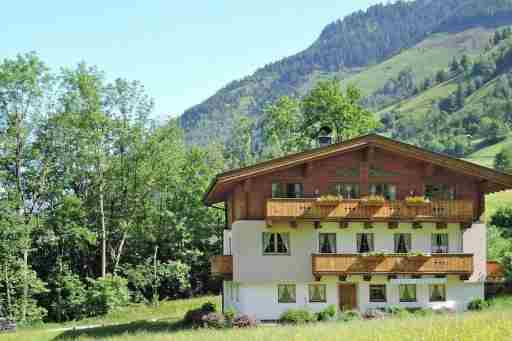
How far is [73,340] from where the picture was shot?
36188 mm

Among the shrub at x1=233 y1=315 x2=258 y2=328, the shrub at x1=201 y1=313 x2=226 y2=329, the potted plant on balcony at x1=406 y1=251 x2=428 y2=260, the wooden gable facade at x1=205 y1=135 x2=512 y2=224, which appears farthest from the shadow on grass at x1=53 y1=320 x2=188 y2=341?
the potted plant on balcony at x1=406 y1=251 x2=428 y2=260

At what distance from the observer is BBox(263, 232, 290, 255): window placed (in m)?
39.5

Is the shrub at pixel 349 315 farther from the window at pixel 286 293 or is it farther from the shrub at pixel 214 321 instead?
the shrub at pixel 214 321

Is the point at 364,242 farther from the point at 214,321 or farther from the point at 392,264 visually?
the point at 214,321

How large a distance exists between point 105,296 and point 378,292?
66.2 feet

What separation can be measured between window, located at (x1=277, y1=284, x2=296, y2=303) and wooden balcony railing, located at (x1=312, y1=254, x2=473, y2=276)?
1844 millimetres

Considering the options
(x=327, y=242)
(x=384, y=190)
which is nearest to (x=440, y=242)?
(x=384, y=190)

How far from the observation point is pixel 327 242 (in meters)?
40.2

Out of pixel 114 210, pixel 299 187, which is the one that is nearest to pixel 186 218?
pixel 114 210

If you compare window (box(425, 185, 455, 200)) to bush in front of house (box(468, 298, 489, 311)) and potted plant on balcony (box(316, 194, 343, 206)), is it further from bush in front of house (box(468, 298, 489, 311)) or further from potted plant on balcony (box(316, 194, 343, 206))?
bush in front of house (box(468, 298, 489, 311))

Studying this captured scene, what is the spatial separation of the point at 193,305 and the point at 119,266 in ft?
22.1

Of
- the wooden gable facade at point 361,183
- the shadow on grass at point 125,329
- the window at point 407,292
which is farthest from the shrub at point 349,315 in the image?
the shadow on grass at point 125,329

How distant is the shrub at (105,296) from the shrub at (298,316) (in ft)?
58.6

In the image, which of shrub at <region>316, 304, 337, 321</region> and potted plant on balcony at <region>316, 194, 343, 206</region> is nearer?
shrub at <region>316, 304, 337, 321</region>
